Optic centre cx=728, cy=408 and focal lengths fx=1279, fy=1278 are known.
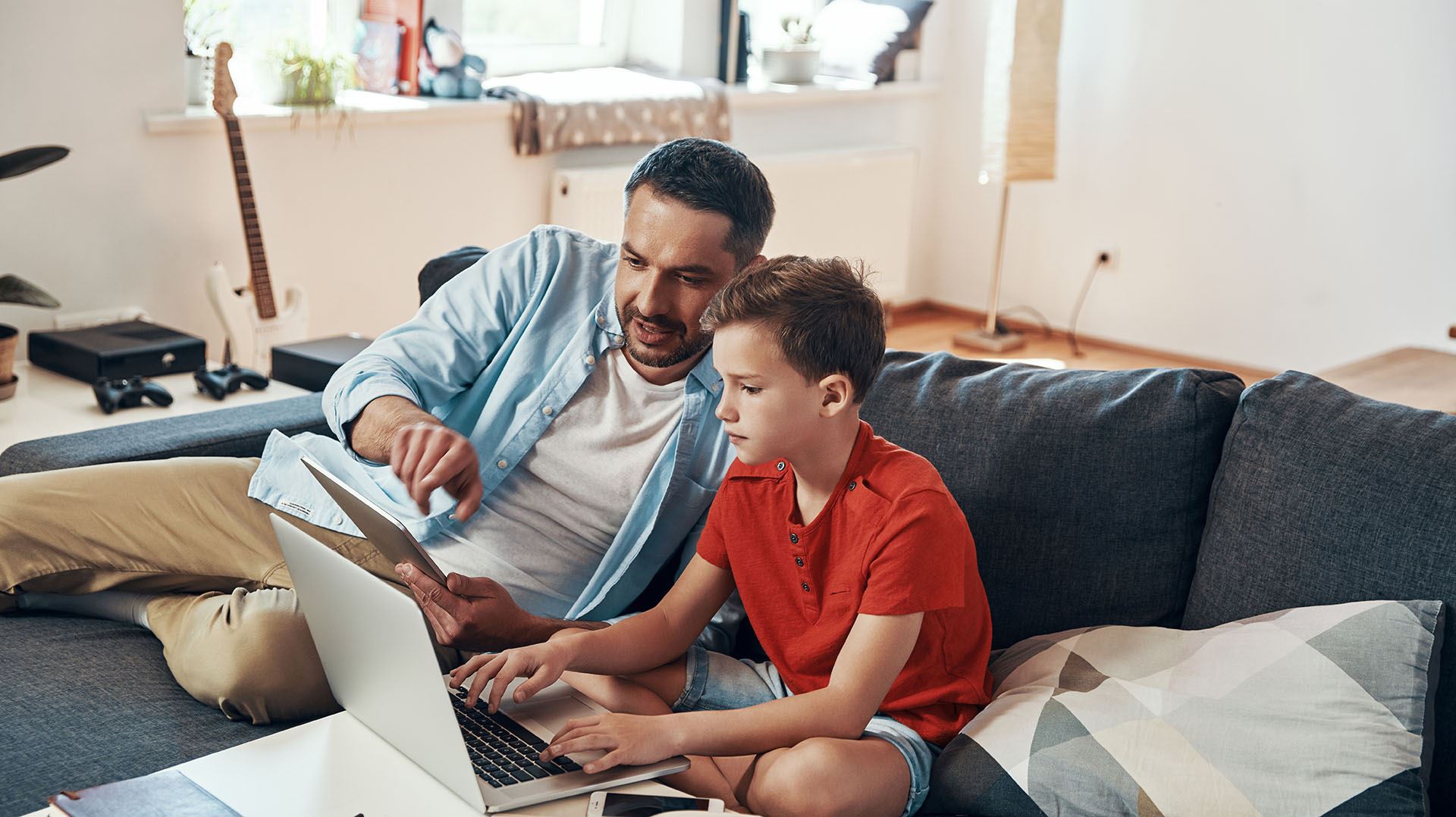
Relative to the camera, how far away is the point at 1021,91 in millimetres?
4566

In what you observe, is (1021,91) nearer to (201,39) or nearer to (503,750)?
(201,39)

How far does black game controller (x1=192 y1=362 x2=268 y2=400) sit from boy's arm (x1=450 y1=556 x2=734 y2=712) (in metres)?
1.43

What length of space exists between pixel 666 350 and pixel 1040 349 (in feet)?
12.0

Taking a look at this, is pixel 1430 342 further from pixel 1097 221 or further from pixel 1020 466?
pixel 1020 466

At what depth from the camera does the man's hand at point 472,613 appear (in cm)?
130

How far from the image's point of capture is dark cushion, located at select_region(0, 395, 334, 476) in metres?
1.79

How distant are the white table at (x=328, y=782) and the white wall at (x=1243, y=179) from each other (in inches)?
161

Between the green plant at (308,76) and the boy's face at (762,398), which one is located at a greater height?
the green plant at (308,76)

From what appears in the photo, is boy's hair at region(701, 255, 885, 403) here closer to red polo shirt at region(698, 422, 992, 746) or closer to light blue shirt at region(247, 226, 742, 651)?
red polo shirt at region(698, 422, 992, 746)

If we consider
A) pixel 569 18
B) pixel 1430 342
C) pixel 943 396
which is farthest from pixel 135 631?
pixel 1430 342

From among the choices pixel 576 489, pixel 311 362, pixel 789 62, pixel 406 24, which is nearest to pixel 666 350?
pixel 576 489

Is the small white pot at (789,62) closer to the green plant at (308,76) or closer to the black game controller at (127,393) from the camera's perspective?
the green plant at (308,76)

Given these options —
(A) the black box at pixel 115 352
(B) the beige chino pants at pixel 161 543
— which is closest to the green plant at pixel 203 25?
(A) the black box at pixel 115 352

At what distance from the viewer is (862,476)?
1.35 metres
